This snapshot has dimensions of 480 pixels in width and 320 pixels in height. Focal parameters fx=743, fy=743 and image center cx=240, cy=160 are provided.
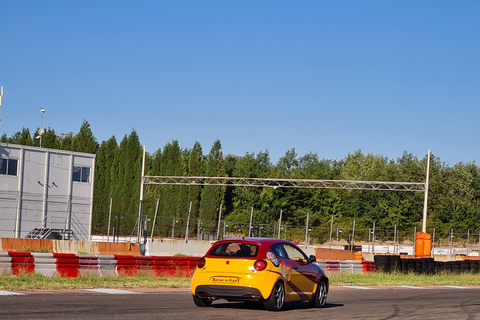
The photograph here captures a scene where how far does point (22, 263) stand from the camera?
18516 millimetres

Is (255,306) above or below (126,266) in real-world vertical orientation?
above

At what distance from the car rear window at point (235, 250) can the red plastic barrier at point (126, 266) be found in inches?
315

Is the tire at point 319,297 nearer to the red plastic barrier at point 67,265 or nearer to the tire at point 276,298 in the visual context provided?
the tire at point 276,298

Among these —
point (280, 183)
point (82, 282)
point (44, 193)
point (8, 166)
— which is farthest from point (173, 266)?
point (280, 183)

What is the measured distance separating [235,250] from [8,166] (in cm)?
3314

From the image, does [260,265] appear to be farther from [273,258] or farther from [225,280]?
[225,280]

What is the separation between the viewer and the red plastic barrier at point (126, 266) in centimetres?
2098

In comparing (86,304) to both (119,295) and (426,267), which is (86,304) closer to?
(119,295)

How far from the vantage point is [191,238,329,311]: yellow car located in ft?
42.5

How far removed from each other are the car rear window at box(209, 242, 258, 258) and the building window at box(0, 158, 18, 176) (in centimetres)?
3279

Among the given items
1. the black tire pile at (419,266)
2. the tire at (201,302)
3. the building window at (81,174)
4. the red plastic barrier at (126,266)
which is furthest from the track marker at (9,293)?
the building window at (81,174)

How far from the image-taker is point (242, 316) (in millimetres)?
12320

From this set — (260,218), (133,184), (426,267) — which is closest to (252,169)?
(260,218)

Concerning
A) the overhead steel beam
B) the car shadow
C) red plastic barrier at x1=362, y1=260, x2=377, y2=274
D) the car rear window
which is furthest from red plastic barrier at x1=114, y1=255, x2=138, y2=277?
the overhead steel beam
